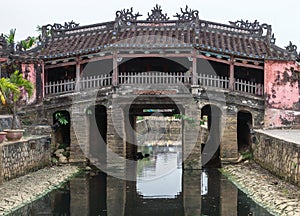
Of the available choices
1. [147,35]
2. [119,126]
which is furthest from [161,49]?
[119,126]

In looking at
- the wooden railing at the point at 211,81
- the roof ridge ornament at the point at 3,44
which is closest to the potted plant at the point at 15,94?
the roof ridge ornament at the point at 3,44

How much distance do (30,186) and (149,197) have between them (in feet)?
12.1

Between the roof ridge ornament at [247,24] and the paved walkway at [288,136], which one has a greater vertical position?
the roof ridge ornament at [247,24]

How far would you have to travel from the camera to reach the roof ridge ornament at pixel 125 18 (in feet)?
69.4

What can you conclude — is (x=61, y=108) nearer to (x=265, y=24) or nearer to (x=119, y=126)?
(x=119, y=126)

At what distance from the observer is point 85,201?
13.4 metres

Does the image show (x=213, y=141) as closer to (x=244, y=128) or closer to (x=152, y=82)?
(x=244, y=128)

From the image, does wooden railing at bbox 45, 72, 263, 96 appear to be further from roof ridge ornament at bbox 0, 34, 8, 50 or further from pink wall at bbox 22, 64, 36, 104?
roof ridge ornament at bbox 0, 34, 8, 50

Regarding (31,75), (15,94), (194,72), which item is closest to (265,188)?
(194,72)

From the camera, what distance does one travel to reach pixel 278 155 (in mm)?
14906

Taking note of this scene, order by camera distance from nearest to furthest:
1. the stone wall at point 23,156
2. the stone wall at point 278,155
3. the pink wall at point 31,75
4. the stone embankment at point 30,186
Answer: the stone embankment at point 30,186
the stone wall at point 278,155
the stone wall at point 23,156
the pink wall at point 31,75

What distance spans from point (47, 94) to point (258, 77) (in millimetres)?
9801

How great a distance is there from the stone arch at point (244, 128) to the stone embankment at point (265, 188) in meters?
2.23

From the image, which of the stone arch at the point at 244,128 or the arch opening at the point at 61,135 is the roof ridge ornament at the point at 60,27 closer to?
the arch opening at the point at 61,135
